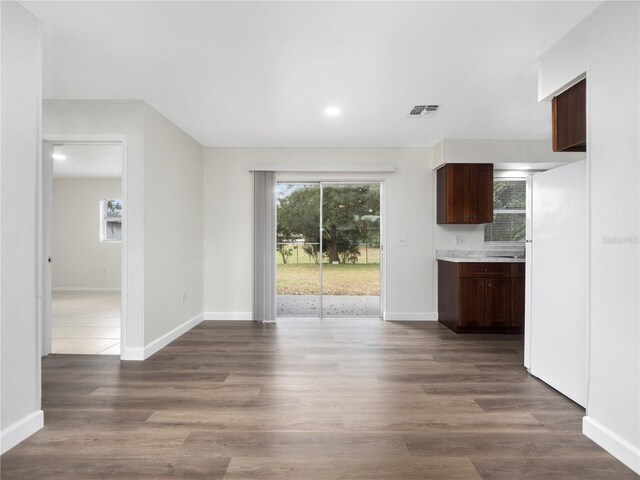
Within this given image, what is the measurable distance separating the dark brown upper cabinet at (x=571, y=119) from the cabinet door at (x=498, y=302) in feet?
7.62

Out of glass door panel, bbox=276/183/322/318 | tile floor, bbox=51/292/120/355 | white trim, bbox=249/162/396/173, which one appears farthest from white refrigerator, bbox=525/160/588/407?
tile floor, bbox=51/292/120/355

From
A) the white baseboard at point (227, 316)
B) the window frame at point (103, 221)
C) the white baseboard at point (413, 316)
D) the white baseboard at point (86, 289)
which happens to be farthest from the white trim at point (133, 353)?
the window frame at point (103, 221)

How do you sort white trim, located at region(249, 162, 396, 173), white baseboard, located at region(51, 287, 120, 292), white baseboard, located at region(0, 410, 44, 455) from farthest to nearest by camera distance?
1. white baseboard, located at region(51, 287, 120, 292)
2. white trim, located at region(249, 162, 396, 173)
3. white baseboard, located at region(0, 410, 44, 455)

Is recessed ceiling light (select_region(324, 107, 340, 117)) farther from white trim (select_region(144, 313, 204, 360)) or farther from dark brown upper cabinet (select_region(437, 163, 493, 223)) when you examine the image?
white trim (select_region(144, 313, 204, 360))

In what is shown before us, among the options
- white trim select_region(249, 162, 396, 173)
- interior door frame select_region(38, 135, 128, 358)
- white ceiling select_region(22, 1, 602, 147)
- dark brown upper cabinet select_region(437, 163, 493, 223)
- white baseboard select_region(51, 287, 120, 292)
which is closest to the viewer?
white ceiling select_region(22, 1, 602, 147)

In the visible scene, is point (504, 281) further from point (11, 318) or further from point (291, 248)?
point (11, 318)

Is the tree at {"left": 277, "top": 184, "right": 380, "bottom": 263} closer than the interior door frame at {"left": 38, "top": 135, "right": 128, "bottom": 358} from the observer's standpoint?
No

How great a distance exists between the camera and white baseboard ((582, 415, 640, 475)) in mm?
1783

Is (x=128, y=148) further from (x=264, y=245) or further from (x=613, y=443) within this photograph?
(x=613, y=443)

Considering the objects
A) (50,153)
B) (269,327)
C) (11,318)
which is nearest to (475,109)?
(269,327)

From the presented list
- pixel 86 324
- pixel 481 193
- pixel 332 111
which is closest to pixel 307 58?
pixel 332 111

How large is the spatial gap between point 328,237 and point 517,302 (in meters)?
2.56

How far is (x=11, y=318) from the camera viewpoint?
199 cm

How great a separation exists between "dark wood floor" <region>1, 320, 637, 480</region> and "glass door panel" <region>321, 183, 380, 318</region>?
1.71 metres
